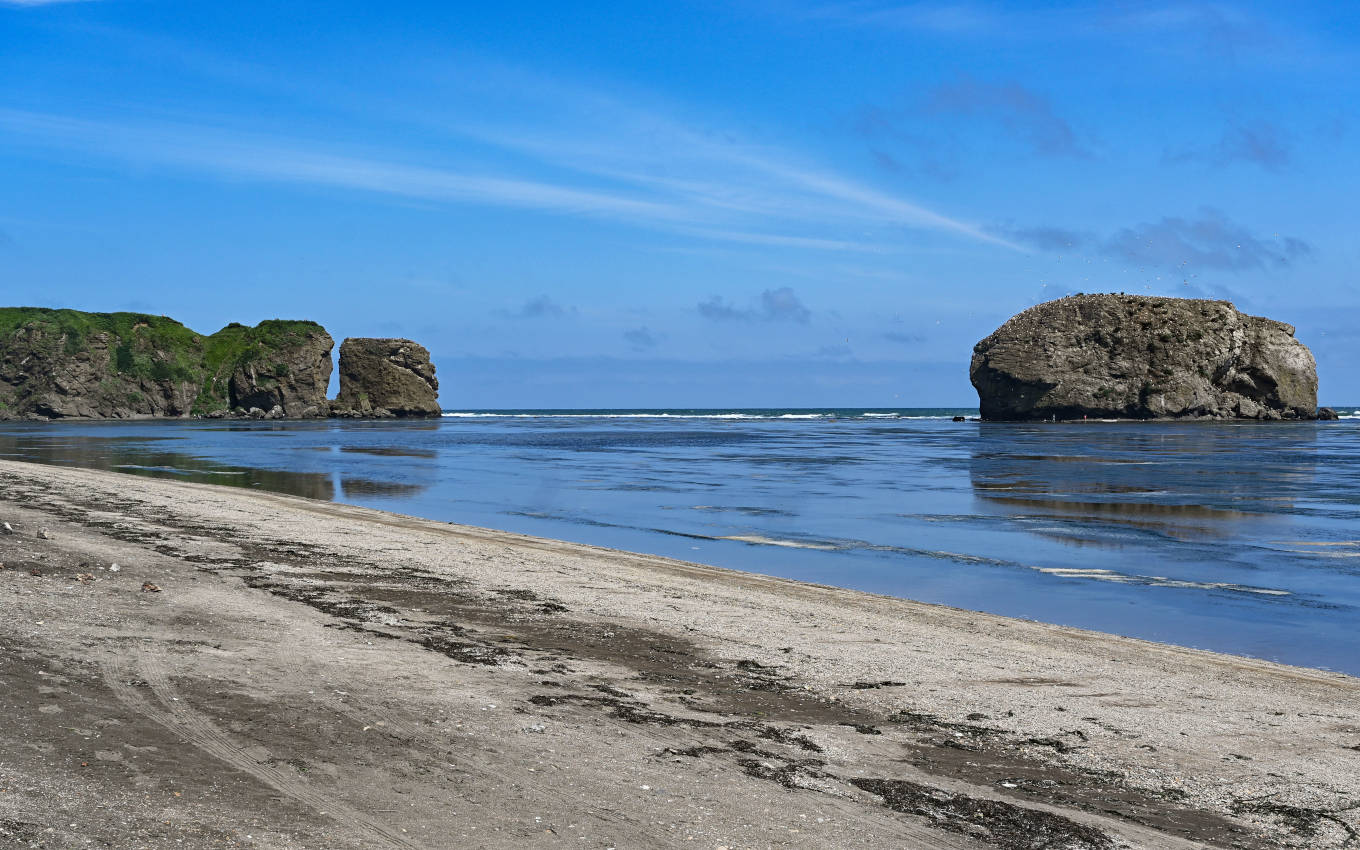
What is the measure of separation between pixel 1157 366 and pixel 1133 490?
109864 millimetres

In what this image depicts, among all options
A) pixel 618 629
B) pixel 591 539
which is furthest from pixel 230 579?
pixel 591 539

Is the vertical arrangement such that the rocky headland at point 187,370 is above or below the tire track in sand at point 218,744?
above

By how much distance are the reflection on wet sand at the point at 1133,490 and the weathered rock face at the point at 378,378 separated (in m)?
139

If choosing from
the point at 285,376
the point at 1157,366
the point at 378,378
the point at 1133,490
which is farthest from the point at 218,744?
the point at 378,378

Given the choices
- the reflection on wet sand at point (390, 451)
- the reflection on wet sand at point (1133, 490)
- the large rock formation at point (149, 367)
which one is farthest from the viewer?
the large rock formation at point (149, 367)

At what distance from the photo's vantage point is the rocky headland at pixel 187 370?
150250 mm

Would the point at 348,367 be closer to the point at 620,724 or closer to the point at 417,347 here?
the point at 417,347

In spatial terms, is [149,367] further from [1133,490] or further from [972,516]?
[972,516]

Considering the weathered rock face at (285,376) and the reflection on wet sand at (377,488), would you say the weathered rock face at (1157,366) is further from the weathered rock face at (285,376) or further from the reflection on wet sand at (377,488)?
the reflection on wet sand at (377,488)

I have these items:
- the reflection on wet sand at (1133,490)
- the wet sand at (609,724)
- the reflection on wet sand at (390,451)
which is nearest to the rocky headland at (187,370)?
the reflection on wet sand at (390,451)

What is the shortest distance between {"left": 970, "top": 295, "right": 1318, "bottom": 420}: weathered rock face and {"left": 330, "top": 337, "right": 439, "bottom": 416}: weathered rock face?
100210 mm

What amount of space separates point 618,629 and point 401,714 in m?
4.18

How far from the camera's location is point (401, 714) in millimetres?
7551

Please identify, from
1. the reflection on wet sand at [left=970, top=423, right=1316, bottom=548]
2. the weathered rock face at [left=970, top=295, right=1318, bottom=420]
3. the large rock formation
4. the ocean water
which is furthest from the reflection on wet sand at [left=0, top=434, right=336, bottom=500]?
the weathered rock face at [left=970, top=295, right=1318, bottom=420]
